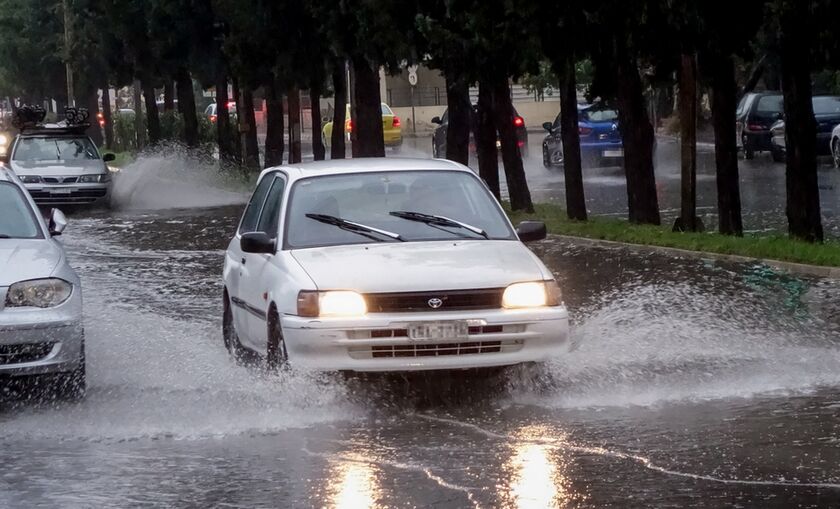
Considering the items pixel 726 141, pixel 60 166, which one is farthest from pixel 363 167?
pixel 60 166

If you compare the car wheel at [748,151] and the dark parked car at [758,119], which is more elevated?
the dark parked car at [758,119]

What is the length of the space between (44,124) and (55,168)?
2364 millimetres

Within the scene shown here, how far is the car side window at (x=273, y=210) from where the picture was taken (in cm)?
1064

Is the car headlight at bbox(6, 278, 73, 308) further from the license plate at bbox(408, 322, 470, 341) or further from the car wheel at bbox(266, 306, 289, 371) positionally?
the license plate at bbox(408, 322, 470, 341)

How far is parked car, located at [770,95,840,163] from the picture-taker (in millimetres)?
36219

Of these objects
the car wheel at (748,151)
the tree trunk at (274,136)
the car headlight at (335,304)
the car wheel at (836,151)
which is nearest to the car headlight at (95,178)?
the tree trunk at (274,136)

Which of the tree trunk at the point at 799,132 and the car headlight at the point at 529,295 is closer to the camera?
the car headlight at the point at 529,295

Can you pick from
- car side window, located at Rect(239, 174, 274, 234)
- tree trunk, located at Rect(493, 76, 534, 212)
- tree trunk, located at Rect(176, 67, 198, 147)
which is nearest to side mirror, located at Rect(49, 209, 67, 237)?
car side window, located at Rect(239, 174, 274, 234)

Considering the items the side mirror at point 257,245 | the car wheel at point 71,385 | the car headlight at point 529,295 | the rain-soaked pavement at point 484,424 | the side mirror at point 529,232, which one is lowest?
the rain-soaked pavement at point 484,424

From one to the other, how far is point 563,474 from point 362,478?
0.93m

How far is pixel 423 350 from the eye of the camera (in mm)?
9281

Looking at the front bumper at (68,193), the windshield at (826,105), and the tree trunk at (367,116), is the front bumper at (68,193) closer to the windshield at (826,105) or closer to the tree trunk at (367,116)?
the tree trunk at (367,116)

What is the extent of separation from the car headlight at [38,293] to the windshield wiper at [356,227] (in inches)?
64.9

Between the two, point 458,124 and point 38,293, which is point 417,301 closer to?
point 38,293
